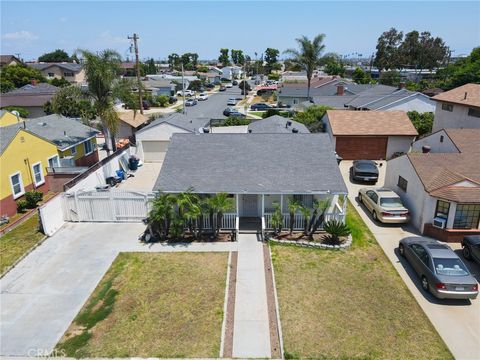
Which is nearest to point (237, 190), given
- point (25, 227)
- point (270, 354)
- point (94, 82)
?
point (270, 354)

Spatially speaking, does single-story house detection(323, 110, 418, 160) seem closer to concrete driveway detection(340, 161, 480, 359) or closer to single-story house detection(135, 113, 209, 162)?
single-story house detection(135, 113, 209, 162)

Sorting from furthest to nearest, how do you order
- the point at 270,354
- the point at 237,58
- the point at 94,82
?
the point at 237,58, the point at 94,82, the point at 270,354

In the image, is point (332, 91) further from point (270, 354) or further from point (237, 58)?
point (237, 58)

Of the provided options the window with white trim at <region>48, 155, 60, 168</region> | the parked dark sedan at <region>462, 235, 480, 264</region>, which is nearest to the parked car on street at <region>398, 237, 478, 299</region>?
the parked dark sedan at <region>462, 235, 480, 264</region>

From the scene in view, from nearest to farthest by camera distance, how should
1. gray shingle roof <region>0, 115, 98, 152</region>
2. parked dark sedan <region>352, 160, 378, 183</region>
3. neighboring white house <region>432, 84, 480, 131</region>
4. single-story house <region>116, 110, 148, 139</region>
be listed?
gray shingle roof <region>0, 115, 98, 152</region>, parked dark sedan <region>352, 160, 378, 183</region>, neighboring white house <region>432, 84, 480, 131</region>, single-story house <region>116, 110, 148, 139</region>

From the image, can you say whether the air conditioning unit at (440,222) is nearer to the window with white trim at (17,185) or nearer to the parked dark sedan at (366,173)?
the parked dark sedan at (366,173)

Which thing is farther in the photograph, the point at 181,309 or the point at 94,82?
the point at 94,82
